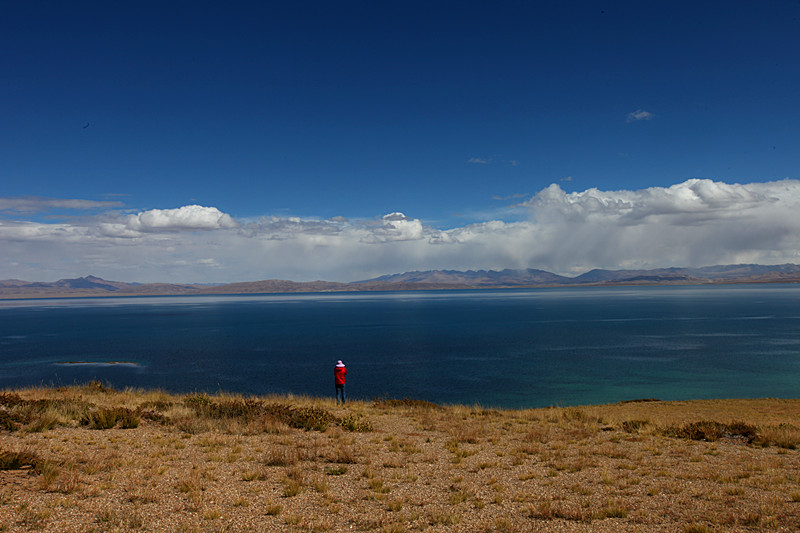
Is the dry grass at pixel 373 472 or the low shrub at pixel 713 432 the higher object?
the dry grass at pixel 373 472

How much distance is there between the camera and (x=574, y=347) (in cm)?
5853

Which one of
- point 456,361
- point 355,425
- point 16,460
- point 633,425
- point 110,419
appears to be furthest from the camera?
point 456,361

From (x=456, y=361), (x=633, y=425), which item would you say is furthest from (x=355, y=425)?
(x=456, y=361)

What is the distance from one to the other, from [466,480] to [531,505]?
82.3 inches

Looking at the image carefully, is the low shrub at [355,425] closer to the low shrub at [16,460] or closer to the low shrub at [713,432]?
the low shrub at [16,460]

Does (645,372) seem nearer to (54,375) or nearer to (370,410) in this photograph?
(370,410)

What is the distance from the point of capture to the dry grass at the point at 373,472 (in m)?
8.12

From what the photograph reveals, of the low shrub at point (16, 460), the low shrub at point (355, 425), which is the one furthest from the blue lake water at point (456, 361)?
the low shrub at point (16, 460)

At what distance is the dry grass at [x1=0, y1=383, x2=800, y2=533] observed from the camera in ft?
26.7

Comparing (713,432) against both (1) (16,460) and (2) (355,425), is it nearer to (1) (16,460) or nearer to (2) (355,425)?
(2) (355,425)

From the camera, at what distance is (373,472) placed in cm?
1113

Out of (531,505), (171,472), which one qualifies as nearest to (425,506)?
(531,505)

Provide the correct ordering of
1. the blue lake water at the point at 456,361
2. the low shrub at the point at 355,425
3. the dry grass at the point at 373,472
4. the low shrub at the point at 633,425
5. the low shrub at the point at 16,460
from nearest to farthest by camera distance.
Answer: the dry grass at the point at 373,472 → the low shrub at the point at 16,460 → the low shrub at the point at 355,425 → the low shrub at the point at 633,425 → the blue lake water at the point at 456,361

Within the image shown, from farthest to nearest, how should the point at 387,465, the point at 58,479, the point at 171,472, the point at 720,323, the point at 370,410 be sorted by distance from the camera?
the point at 720,323, the point at 370,410, the point at 387,465, the point at 171,472, the point at 58,479
